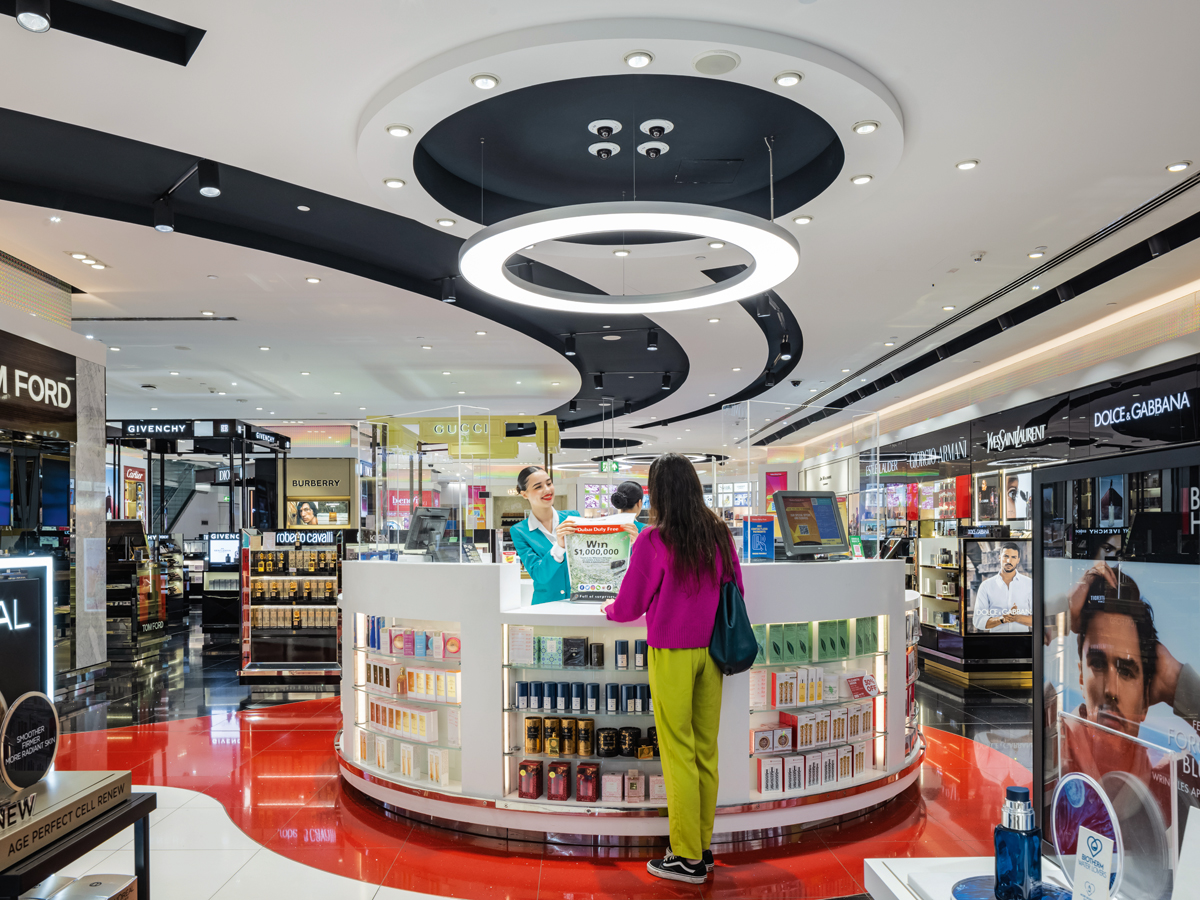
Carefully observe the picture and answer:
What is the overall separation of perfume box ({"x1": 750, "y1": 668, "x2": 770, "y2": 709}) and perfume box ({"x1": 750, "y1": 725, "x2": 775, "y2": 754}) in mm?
114

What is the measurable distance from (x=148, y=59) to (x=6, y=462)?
4.67 m

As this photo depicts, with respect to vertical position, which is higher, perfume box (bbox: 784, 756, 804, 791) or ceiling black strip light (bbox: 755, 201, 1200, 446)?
ceiling black strip light (bbox: 755, 201, 1200, 446)

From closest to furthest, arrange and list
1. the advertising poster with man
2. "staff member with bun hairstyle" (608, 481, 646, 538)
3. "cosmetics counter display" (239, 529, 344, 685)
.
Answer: "staff member with bun hairstyle" (608, 481, 646, 538) < "cosmetics counter display" (239, 529, 344, 685) < the advertising poster with man

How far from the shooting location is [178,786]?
4.93m

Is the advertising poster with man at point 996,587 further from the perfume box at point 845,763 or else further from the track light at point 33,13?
the track light at point 33,13

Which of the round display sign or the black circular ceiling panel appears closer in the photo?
the round display sign

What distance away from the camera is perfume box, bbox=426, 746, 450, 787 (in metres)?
4.29

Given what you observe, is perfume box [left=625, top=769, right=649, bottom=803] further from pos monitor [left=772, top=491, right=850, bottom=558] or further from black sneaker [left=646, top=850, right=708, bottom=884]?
pos monitor [left=772, top=491, right=850, bottom=558]

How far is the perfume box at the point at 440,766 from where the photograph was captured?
4285 mm

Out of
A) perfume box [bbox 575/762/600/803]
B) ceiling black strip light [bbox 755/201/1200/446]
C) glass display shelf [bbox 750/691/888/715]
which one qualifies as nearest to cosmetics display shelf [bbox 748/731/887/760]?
glass display shelf [bbox 750/691/888/715]

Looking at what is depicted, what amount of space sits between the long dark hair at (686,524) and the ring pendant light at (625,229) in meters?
1.19

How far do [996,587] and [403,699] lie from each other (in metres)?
6.30

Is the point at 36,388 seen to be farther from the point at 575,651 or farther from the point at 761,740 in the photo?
the point at 761,740

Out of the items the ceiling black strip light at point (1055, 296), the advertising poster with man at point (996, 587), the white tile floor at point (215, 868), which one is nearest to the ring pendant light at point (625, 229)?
the ceiling black strip light at point (1055, 296)
